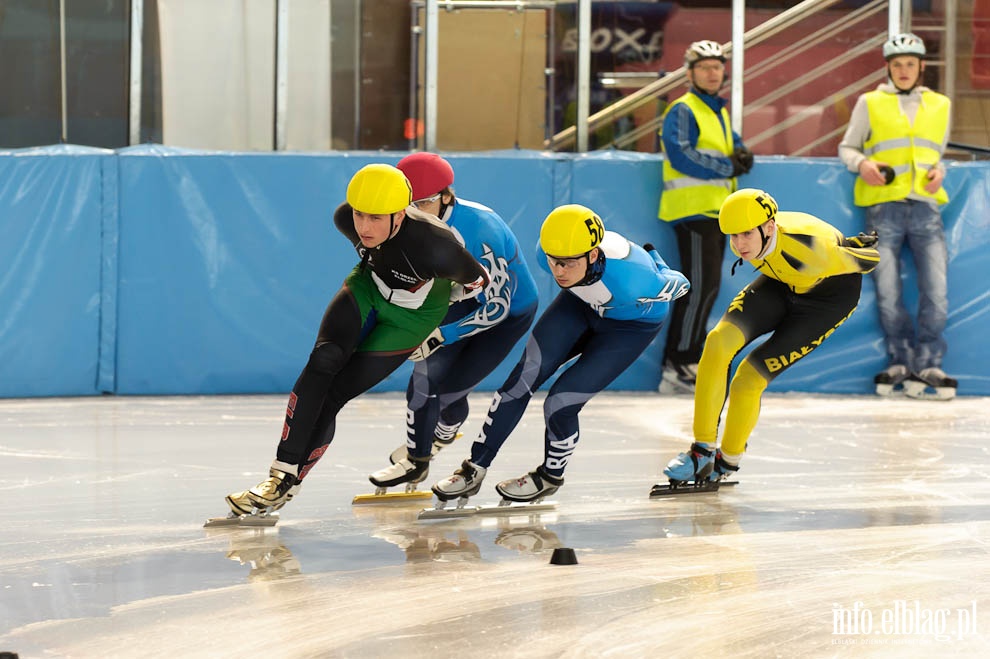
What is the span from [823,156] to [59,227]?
4840mm

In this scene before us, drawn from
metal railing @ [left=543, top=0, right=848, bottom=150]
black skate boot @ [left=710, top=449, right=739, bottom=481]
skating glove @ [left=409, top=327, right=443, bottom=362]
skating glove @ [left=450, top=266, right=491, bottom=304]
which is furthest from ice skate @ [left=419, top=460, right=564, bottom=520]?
metal railing @ [left=543, top=0, right=848, bottom=150]

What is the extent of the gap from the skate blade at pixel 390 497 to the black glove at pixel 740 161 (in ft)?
12.7

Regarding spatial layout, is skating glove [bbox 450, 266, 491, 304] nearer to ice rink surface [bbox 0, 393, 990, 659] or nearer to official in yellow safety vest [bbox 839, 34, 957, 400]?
Answer: ice rink surface [bbox 0, 393, 990, 659]

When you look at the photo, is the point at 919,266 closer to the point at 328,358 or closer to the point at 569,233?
the point at 569,233

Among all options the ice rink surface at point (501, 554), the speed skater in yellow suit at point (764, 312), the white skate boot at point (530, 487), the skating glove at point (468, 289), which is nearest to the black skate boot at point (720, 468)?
the speed skater in yellow suit at point (764, 312)

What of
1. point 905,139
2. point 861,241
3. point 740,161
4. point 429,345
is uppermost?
point 905,139

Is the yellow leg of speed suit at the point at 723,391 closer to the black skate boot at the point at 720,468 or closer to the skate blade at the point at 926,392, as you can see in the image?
the black skate boot at the point at 720,468

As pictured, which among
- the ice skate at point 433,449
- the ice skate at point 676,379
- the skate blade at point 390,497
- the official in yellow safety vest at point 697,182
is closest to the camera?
the skate blade at point 390,497

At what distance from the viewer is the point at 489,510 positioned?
5062 mm

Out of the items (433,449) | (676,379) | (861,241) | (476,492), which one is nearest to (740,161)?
(676,379)

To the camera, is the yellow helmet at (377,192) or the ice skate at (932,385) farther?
the ice skate at (932,385)

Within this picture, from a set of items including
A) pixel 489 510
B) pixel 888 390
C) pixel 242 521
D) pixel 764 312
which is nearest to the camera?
pixel 242 521

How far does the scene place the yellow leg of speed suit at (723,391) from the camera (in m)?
5.43

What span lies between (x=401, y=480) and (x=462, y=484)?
0.39 meters
